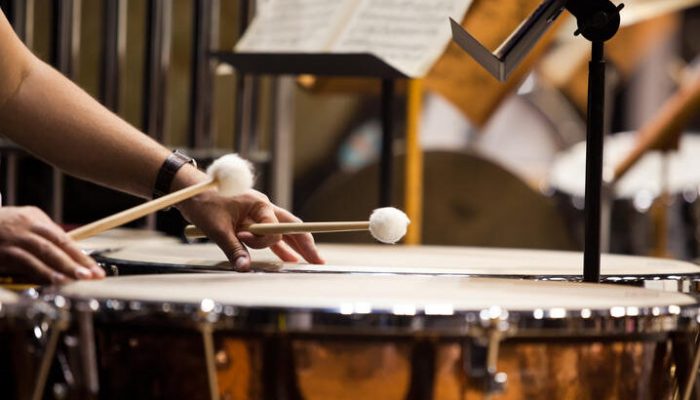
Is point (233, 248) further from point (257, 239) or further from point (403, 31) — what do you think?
point (403, 31)

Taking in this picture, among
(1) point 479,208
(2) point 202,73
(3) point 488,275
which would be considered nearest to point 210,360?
(3) point 488,275

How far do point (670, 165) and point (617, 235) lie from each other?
14.0 inches

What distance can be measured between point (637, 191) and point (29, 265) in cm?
342

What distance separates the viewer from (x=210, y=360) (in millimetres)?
923

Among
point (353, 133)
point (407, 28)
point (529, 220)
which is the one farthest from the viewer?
point (353, 133)

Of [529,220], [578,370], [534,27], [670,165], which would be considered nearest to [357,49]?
[534,27]

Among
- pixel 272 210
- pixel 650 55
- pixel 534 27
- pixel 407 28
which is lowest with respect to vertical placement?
pixel 272 210

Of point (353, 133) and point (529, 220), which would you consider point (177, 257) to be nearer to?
point (529, 220)

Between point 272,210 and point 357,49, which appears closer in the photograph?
point 272,210

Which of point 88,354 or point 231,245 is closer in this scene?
point 88,354

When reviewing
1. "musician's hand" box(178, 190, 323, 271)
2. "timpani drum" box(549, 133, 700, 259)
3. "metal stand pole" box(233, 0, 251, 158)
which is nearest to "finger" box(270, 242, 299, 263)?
"musician's hand" box(178, 190, 323, 271)

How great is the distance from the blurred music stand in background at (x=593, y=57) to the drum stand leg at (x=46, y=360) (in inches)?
20.6

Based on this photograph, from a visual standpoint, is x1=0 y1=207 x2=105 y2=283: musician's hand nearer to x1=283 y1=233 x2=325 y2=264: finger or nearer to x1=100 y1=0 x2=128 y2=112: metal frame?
x1=283 y1=233 x2=325 y2=264: finger

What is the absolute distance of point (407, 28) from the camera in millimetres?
1759
